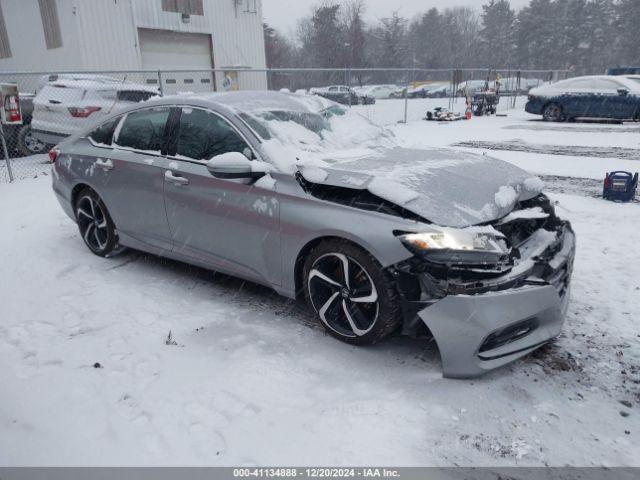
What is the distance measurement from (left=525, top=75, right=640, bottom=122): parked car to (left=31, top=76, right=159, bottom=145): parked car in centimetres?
1396

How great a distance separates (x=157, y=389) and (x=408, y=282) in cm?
153

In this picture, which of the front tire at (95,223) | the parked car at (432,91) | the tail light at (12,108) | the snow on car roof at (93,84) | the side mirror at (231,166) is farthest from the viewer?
the parked car at (432,91)

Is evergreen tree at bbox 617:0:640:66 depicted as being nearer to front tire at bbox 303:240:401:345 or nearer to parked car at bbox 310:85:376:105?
parked car at bbox 310:85:376:105

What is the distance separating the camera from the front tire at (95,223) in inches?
176

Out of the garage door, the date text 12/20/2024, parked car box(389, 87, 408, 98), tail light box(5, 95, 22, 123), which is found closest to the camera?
the date text 12/20/2024

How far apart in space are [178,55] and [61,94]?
36.9 ft

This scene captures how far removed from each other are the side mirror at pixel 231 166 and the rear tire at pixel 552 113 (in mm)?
16032

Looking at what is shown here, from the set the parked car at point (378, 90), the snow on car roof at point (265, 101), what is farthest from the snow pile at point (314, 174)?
the parked car at point (378, 90)

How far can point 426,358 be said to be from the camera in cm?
293

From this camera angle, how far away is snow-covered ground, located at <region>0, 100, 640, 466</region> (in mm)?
2225

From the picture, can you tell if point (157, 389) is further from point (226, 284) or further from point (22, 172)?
point (22, 172)

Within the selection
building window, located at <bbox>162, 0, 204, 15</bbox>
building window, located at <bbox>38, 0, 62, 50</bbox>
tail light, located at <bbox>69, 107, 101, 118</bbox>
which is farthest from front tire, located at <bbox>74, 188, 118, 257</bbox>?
building window, located at <bbox>162, 0, 204, 15</bbox>

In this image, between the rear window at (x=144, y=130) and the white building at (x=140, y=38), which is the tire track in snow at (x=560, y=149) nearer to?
the rear window at (x=144, y=130)

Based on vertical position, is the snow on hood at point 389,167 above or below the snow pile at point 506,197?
above
